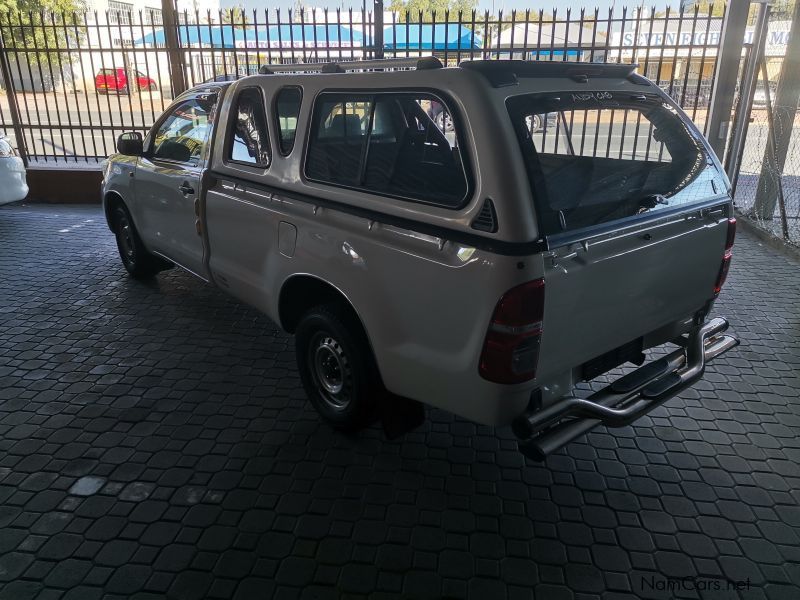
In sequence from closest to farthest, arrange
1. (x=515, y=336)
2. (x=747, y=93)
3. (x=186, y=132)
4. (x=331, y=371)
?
1. (x=515, y=336)
2. (x=331, y=371)
3. (x=186, y=132)
4. (x=747, y=93)

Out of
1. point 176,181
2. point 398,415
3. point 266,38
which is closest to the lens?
point 398,415

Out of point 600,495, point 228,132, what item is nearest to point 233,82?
point 228,132

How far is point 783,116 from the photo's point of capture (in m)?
7.71

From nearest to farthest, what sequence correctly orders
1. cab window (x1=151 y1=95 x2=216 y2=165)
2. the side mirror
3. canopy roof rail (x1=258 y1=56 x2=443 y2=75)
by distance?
canopy roof rail (x1=258 y1=56 x2=443 y2=75) → cab window (x1=151 y1=95 x2=216 y2=165) → the side mirror

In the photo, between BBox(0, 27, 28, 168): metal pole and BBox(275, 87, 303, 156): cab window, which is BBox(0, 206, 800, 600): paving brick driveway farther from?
BBox(0, 27, 28, 168): metal pole

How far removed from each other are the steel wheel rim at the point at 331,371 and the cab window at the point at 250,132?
1.16m

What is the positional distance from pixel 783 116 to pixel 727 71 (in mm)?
950

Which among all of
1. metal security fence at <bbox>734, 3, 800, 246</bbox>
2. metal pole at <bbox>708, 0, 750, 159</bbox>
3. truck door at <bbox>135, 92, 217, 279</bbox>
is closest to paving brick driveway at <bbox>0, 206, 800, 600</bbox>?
truck door at <bbox>135, 92, 217, 279</bbox>

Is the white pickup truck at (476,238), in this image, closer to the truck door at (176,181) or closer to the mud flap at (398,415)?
the mud flap at (398,415)

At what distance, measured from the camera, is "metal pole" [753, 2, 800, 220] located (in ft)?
24.6

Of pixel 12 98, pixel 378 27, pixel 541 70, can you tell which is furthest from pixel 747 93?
pixel 12 98

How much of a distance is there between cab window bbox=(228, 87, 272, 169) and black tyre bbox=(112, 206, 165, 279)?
2.23 m

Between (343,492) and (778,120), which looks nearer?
(343,492)

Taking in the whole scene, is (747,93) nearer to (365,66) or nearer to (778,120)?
(778,120)
